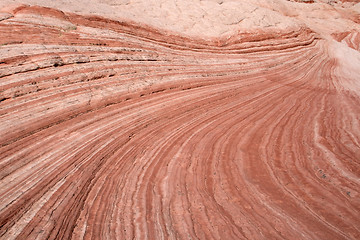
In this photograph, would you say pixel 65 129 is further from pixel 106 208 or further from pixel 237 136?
pixel 237 136

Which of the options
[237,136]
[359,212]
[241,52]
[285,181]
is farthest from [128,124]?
[241,52]

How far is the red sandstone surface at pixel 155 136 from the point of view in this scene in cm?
278

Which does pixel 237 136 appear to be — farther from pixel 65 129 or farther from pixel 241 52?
pixel 241 52

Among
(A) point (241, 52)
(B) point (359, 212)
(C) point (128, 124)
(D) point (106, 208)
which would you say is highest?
(A) point (241, 52)

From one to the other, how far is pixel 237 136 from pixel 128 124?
2.10 meters

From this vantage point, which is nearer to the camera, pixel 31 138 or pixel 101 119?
pixel 31 138

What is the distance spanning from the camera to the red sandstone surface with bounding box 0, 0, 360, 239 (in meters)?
2.78

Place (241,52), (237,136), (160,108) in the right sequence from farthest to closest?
(241,52) → (160,108) → (237,136)

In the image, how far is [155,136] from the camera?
4719 mm

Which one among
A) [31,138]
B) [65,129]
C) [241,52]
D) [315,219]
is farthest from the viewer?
[241,52]

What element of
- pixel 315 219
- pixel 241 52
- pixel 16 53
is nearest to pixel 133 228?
pixel 315 219

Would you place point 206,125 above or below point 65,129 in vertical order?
below

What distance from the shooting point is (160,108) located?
5621 mm

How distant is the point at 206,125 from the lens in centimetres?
518
